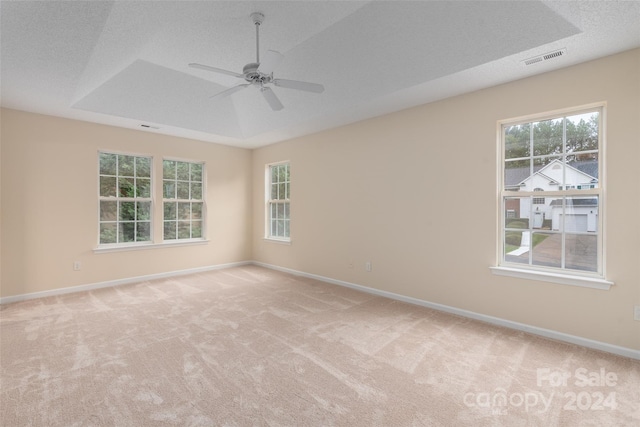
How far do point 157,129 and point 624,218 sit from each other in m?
6.00

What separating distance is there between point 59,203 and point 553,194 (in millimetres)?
6237

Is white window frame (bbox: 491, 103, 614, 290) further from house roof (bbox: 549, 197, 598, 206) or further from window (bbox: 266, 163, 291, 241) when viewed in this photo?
window (bbox: 266, 163, 291, 241)

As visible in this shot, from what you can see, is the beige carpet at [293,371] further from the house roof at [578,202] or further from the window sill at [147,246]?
the house roof at [578,202]

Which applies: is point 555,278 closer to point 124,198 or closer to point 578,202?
point 578,202

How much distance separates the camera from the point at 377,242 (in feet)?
14.2

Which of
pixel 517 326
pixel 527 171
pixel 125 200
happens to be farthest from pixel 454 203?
pixel 125 200

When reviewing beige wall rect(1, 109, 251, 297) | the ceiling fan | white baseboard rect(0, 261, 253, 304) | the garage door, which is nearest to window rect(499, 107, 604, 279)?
the garage door

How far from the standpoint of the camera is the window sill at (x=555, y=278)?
8.68 feet

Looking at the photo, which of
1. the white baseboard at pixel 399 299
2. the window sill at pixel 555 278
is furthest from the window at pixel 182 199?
the window sill at pixel 555 278

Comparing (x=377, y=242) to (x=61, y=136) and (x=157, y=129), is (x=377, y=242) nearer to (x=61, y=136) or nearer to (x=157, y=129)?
(x=157, y=129)

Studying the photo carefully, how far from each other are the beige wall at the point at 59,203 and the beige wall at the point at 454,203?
2506 mm

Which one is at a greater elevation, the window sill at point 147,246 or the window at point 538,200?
the window at point 538,200

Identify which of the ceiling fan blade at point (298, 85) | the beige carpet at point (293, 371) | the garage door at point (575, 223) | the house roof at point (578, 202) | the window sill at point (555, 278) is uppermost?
the ceiling fan blade at point (298, 85)

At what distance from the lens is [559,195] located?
2936mm
